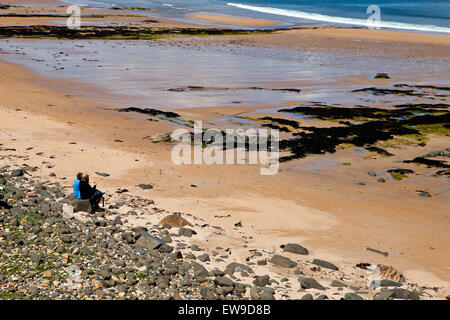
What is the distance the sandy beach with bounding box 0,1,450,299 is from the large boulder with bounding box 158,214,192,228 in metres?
0.29

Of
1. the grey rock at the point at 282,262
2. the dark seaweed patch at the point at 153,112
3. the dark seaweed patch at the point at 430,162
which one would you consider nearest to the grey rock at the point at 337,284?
the grey rock at the point at 282,262

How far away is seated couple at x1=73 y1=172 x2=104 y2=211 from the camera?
11.1 metres

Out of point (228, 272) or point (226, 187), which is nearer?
point (228, 272)

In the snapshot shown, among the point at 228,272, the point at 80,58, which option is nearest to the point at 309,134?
the point at 228,272

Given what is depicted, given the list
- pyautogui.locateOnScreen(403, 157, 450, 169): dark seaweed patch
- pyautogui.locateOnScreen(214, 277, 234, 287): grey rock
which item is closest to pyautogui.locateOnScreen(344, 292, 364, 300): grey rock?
pyautogui.locateOnScreen(214, 277, 234, 287): grey rock

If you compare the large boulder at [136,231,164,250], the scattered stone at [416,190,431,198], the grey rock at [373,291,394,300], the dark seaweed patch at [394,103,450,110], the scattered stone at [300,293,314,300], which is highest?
the dark seaweed patch at [394,103,450,110]

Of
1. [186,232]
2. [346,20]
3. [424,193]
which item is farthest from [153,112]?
[346,20]

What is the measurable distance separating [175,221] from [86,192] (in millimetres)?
2092

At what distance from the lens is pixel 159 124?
67.1 feet

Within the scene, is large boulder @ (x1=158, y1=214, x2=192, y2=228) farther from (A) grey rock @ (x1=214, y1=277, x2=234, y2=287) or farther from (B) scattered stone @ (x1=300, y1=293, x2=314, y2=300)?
(B) scattered stone @ (x1=300, y1=293, x2=314, y2=300)

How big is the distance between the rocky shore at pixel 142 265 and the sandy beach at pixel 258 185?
19 cm

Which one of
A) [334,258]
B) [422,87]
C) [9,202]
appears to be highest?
[422,87]

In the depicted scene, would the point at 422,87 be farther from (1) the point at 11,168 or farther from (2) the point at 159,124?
(1) the point at 11,168

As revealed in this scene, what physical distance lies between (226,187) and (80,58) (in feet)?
81.1
